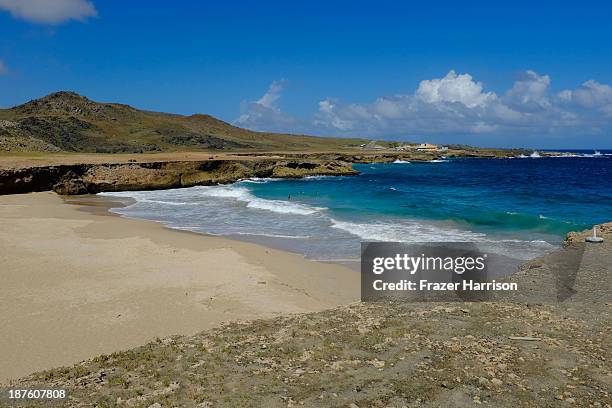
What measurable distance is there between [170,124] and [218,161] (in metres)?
74.1

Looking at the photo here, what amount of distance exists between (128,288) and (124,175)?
3029cm

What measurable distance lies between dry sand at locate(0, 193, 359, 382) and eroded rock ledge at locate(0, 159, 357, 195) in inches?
640

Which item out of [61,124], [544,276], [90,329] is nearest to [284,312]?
[90,329]

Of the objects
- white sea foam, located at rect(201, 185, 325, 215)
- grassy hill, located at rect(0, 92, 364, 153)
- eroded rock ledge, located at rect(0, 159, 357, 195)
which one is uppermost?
grassy hill, located at rect(0, 92, 364, 153)

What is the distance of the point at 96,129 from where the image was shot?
9719 centimetres

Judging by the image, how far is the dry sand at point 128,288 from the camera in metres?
9.09

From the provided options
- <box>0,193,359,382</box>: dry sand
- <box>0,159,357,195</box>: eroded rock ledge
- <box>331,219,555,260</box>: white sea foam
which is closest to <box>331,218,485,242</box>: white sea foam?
<box>331,219,555,260</box>: white sea foam

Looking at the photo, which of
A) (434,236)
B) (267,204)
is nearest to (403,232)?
(434,236)

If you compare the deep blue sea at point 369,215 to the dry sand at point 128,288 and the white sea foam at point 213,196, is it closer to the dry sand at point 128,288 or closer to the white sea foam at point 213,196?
the white sea foam at point 213,196

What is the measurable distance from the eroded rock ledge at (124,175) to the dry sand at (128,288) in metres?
16.3

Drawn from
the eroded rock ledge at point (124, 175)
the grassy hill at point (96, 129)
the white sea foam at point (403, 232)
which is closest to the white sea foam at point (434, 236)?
the white sea foam at point (403, 232)

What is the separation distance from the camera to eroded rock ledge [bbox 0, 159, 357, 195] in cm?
3466

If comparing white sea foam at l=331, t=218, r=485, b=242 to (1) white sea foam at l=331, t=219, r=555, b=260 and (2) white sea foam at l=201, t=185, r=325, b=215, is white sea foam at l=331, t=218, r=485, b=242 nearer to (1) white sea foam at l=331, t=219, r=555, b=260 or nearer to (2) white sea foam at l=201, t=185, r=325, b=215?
(1) white sea foam at l=331, t=219, r=555, b=260

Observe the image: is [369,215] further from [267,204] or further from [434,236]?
[267,204]
